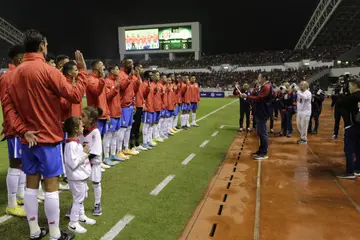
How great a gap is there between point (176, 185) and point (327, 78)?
44846 mm

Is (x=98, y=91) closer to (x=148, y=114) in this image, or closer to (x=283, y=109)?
(x=148, y=114)

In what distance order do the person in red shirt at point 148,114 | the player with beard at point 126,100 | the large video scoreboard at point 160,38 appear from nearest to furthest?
1. the player with beard at point 126,100
2. the person in red shirt at point 148,114
3. the large video scoreboard at point 160,38

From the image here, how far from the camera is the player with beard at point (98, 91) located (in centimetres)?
601

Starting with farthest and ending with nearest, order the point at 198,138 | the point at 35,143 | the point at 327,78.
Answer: the point at 327,78 → the point at 198,138 → the point at 35,143

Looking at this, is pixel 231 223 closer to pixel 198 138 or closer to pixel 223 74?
pixel 198 138

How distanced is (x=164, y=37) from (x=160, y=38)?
784mm

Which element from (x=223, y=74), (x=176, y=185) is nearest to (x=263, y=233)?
(x=176, y=185)

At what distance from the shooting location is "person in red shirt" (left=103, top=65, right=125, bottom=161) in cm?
695

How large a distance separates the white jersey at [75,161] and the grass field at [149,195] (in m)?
0.79

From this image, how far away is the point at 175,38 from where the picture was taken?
55.1m

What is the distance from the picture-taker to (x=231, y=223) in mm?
4336

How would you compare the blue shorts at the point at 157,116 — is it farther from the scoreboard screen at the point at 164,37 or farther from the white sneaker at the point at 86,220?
the scoreboard screen at the point at 164,37

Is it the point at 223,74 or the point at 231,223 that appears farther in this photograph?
the point at 223,74

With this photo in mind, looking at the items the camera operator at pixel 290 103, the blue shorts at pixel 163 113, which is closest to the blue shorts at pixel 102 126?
the blue shorts at pixel 163 113
